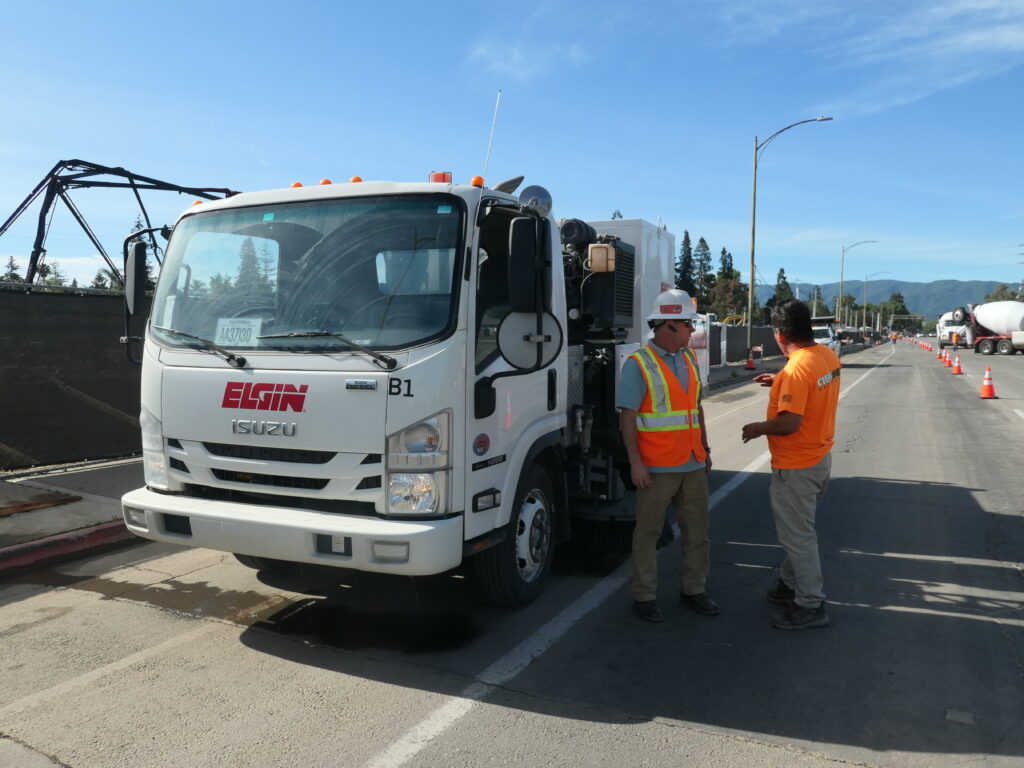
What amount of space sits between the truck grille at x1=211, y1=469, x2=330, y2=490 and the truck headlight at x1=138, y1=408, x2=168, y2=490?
14.8 inches

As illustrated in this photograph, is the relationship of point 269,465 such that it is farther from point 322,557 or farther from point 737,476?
point 737,476

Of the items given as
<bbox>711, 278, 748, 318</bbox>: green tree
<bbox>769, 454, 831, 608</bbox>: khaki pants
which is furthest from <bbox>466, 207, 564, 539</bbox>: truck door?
<bbox>711, 278, 748, 318</bbox>: green tree

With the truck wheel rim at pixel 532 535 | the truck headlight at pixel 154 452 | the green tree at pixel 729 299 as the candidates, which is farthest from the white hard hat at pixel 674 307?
the green tree at pixel 729 299

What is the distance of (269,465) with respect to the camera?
154 inches

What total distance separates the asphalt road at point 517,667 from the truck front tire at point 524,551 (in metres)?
0.16

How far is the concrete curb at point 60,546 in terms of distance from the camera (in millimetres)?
5582

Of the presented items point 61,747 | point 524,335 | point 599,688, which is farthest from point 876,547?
point 61,747

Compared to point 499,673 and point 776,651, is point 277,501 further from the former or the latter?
point 776,651

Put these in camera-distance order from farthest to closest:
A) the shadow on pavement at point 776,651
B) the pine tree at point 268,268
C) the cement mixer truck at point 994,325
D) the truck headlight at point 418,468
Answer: the cement mixer truck at point 994,325, the pine tree at point 268,268, the truck headlight at point 418,468, the shadow on pavement at point 776,651

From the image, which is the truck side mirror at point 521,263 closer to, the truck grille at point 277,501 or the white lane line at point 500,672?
the truck grille at point 277,501

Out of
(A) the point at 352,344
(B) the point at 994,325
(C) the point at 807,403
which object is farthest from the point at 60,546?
(B) the point at 994,325

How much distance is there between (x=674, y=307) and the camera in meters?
4.41

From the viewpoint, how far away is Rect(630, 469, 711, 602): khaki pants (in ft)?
14.8

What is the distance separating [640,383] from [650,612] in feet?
4.34
